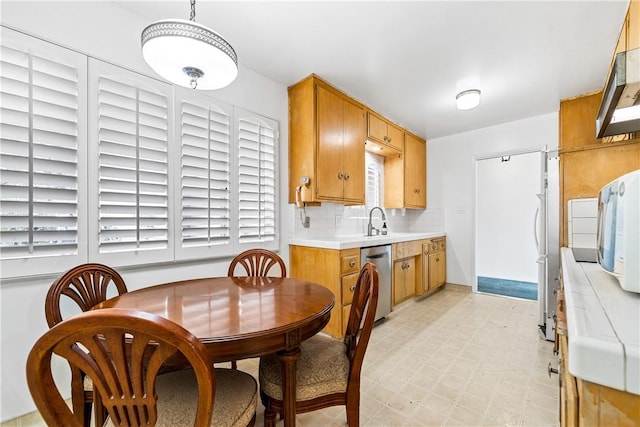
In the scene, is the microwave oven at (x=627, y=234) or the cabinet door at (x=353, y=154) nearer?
the microwave oven at (x=627, y=234)

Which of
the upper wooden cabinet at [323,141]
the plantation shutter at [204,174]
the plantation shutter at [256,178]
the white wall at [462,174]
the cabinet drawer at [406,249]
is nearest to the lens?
the plantation shutter at [204,174]

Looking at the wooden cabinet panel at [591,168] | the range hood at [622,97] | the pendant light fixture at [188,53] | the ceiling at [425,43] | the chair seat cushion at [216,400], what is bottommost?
the chair seat cushion at [216,400]

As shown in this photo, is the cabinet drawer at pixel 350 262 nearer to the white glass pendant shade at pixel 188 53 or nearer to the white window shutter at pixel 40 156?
the white glass pendant shade at pixel 188 53

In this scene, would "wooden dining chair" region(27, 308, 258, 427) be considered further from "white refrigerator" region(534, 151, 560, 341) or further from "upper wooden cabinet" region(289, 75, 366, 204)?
"white refrigerator" region(534, 151, 560, 341)

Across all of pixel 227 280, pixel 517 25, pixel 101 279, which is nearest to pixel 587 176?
pixel 517 25

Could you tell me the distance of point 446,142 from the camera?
14.3 feet

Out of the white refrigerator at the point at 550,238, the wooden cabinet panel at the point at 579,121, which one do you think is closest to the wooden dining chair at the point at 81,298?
the white refrigerator at the point at 550,238

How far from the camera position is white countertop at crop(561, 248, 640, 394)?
1.49ft

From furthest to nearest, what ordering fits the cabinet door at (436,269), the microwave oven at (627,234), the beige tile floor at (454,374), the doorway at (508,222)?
the doorway at (508,222) < the cabinet door at (436,269) < the beige tile floor at (454,374) < the microwave oven at (627,234)

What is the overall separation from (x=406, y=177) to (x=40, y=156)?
12.5 ft

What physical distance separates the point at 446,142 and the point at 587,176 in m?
2.18

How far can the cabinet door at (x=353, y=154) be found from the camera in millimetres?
2916

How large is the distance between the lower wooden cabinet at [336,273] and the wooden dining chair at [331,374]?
109 cm

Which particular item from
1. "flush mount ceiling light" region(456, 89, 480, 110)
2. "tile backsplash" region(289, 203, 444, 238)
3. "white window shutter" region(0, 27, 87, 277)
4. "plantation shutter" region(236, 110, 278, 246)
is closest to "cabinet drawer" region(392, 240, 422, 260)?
"tile backsplash" region(289, 203, 444, 238)
